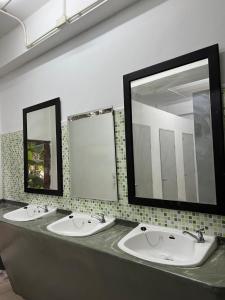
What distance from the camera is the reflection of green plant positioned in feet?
9.37

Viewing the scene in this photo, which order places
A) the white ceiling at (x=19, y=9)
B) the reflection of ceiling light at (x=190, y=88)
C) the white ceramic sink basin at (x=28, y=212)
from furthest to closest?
the white ceramic sink basin at (x=28, y=212) → the white ceiling at (x=19, y=9) → the reflection of ceiling light at (x=190, y=88)

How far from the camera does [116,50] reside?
2.18 meters

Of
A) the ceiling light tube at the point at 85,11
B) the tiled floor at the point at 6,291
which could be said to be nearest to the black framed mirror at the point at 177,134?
the ceiling light tube at the point at 85,11

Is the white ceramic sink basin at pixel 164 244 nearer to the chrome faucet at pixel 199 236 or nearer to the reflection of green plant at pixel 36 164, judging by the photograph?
the chrome faucet at pixel 199 236

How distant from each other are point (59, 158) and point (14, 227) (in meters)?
0.83

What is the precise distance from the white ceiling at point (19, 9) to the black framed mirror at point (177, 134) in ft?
4.57

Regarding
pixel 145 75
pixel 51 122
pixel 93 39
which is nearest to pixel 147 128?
pixel 145 75

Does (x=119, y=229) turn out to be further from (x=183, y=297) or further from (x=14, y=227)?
(x=14, y=227)

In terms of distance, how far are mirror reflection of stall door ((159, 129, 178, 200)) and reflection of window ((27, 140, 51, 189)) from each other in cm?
144

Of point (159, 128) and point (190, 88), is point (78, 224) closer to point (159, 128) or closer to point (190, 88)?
point (159, 128)

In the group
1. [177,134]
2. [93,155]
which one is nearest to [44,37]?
[93,155]

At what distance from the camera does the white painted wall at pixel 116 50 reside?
1737mm

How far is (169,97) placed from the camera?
6.10 ft

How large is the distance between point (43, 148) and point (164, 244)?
178 centimetres
